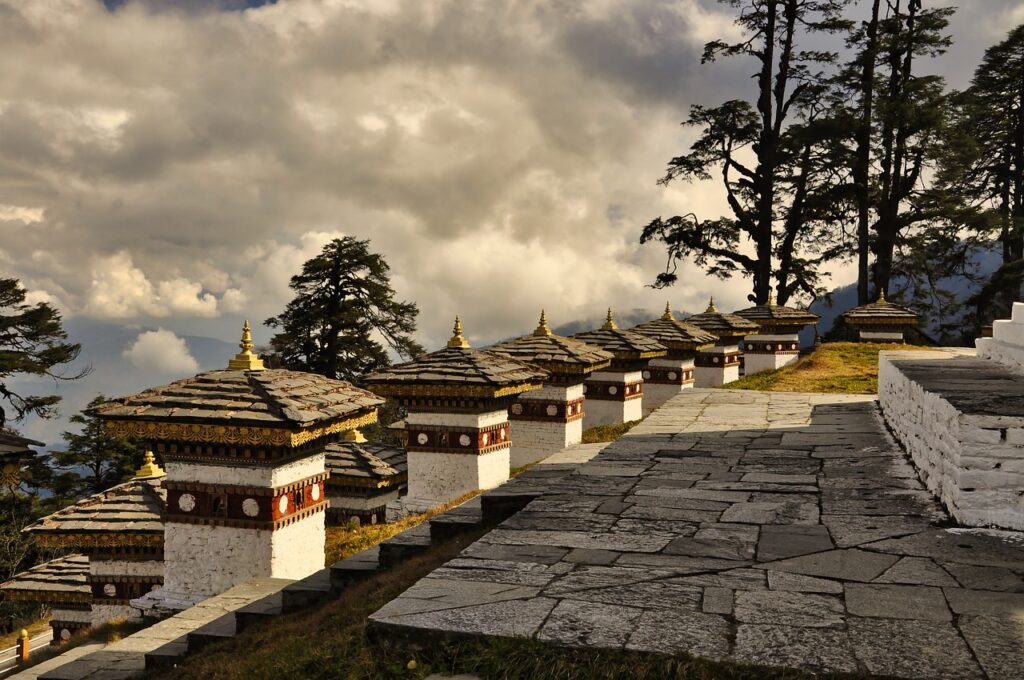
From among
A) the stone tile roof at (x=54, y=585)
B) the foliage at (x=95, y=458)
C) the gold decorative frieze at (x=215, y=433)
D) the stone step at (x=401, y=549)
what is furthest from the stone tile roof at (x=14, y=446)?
the foliage at (x=95, y=458)

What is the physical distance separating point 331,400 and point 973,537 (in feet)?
21.0

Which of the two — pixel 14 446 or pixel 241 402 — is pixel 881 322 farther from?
pixel 14 446

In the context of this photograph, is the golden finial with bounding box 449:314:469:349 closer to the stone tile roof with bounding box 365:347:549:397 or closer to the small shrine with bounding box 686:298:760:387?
the stone tile roof with bounding box 365:347:549:397

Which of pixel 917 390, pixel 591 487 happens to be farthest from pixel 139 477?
pixel 917 390

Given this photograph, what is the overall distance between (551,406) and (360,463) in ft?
14.6

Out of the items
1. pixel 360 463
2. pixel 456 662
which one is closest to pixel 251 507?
pixel 456 662

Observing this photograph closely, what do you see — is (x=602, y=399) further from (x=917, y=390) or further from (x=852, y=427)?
(x=917, y=390)

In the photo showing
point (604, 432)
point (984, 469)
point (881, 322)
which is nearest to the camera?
point (984, 469)

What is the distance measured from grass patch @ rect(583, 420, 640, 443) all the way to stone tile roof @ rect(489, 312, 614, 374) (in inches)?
41.0

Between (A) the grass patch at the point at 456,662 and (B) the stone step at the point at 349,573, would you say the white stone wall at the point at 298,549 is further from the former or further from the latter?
(A) the grass patch at the point at 456,662

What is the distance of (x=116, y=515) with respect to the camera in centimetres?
1227

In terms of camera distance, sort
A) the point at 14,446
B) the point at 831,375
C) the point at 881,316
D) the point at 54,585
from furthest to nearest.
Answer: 1. the point at 881,316
2. the point at 831,375
3. the point at 54,585
4. the point at 14,446

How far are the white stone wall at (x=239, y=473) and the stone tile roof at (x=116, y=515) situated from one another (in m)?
3.57

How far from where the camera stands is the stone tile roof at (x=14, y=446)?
21.2 ft
